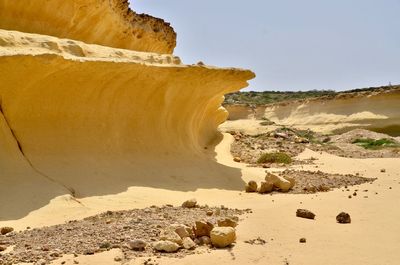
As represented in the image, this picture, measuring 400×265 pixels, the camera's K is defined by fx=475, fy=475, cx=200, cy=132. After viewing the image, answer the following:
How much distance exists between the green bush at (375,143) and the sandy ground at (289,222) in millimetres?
10491

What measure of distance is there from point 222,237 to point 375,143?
56.6 feet

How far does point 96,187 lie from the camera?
282 inches

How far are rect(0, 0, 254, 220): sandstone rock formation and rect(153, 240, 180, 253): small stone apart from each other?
90.4 inches

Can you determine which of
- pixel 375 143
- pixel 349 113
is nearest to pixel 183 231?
pixel 375 143

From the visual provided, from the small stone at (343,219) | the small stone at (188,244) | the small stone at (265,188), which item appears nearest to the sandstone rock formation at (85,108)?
the small stone at (265,188)

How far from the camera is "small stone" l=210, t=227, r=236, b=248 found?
15.2 feet

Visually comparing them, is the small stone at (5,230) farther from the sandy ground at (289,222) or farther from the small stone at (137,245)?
the small stone at (137,245)

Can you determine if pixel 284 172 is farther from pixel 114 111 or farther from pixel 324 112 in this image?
pixel 324 112

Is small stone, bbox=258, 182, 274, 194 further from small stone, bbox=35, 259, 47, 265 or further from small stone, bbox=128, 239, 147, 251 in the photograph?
small stone, bbox=35, 259, 47, 265

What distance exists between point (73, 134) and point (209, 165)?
3.18 meters

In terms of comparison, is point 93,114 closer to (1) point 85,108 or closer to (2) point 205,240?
(1) point 85,108

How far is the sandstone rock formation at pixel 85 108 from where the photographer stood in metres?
6.75

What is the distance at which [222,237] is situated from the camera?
462 centimetres

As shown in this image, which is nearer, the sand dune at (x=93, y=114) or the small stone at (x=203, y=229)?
the small stone at (x=203, y=229)
